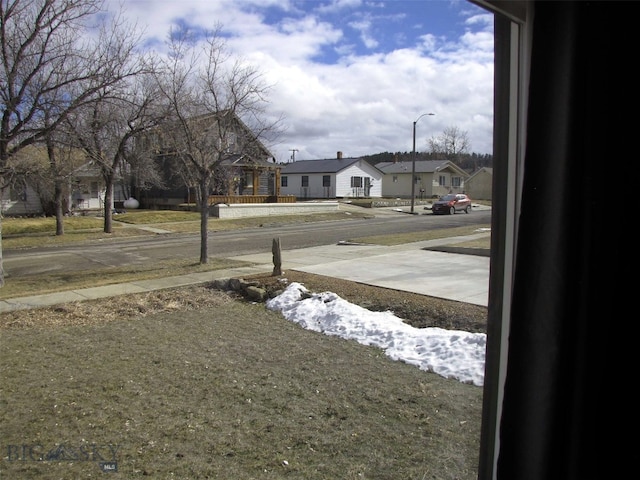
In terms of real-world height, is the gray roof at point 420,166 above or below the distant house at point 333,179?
above

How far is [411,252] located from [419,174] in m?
43.6

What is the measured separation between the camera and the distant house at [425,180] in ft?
177

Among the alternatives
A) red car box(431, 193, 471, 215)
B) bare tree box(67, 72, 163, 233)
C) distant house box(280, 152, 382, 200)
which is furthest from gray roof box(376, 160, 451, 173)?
bare tree box(67, 72, 163, 233)

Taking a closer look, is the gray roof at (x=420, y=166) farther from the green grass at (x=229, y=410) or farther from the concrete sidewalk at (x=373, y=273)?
the green grass at (x=229, y=410)

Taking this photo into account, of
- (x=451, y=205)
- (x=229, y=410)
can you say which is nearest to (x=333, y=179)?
(x=451, y=205)

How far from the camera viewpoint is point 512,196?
5.37ft

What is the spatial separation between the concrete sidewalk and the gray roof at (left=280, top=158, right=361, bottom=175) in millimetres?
35272

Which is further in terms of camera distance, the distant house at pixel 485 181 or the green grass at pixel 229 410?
the green grass at pixel 229 410

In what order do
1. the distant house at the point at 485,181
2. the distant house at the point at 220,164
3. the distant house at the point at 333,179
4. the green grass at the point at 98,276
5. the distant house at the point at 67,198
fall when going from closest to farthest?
the distant house at the point at 485,181
the green grass at the point at 98,276
the distant house at the point at 220,164
the distant house at the point at 67,198
the distant house at the point at 333,179

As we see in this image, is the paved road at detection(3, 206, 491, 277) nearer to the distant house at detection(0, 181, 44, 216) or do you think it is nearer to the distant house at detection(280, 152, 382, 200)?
the distant house at detection(0, 181, 44, 216)

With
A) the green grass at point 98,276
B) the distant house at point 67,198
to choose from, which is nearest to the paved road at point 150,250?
the green grass at point 98,276

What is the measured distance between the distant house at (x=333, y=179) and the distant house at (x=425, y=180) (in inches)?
187

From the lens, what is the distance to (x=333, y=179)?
48.6 meters

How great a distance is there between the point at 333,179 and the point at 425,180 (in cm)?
1249
